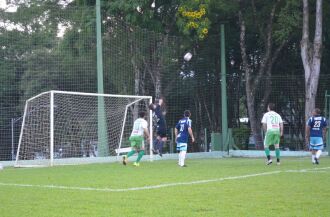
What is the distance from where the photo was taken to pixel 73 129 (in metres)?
22.8

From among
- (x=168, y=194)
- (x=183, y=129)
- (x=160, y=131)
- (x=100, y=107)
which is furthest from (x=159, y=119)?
(x=168, y=194)

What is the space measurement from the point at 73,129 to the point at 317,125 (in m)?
8.32

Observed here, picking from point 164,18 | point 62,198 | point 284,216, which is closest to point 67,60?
point 164,18

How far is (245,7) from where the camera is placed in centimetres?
3075

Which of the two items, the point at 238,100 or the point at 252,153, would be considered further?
the point at 238,100

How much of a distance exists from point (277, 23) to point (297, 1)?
5.34 feet

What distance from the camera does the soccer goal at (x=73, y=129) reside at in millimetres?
22094

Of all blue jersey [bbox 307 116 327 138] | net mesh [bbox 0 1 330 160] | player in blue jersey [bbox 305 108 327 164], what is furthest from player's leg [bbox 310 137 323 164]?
net mesh [bbox 0 1 330 160]

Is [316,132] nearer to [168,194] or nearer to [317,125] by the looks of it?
[317,125]

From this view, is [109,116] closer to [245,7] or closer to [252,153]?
[252,153]

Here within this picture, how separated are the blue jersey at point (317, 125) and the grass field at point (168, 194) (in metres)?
5.01

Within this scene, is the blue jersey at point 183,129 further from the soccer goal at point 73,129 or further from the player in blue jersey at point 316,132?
the player in blue jersey at point 316,132

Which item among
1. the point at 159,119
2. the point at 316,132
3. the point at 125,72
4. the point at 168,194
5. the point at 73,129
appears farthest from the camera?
the point at 125,72

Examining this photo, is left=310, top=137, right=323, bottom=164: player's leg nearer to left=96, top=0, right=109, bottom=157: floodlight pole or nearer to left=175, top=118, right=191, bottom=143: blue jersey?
left=175, top=118, right=191, bottom=143: blue jersey
